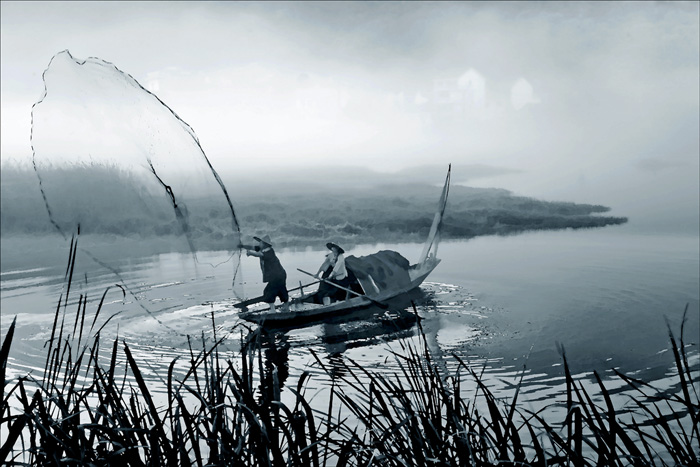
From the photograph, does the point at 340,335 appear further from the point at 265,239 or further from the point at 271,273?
the point at 265,239

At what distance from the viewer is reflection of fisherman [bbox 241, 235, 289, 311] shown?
14.1ft

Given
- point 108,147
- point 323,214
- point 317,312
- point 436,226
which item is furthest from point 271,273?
point 108,147

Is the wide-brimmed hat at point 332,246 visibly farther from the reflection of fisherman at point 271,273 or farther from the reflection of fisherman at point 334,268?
the reflection of fisherman at point 271,273

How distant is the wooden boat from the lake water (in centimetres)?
8

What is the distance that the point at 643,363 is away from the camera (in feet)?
12.2

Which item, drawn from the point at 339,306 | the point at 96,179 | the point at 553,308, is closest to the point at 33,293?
the point at 96,179

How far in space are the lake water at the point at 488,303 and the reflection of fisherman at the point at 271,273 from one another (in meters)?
0.10

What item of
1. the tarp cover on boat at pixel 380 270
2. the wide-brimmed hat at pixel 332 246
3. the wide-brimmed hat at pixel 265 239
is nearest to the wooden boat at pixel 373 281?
the tarp cover on boat at pixel 380 270

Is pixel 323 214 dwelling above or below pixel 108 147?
below

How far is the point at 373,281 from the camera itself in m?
4.76

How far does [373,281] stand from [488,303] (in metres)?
0.83

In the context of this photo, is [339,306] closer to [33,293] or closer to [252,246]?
[252,246]

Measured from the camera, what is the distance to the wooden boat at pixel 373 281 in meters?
4.39

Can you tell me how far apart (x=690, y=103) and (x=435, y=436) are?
3.54 m
